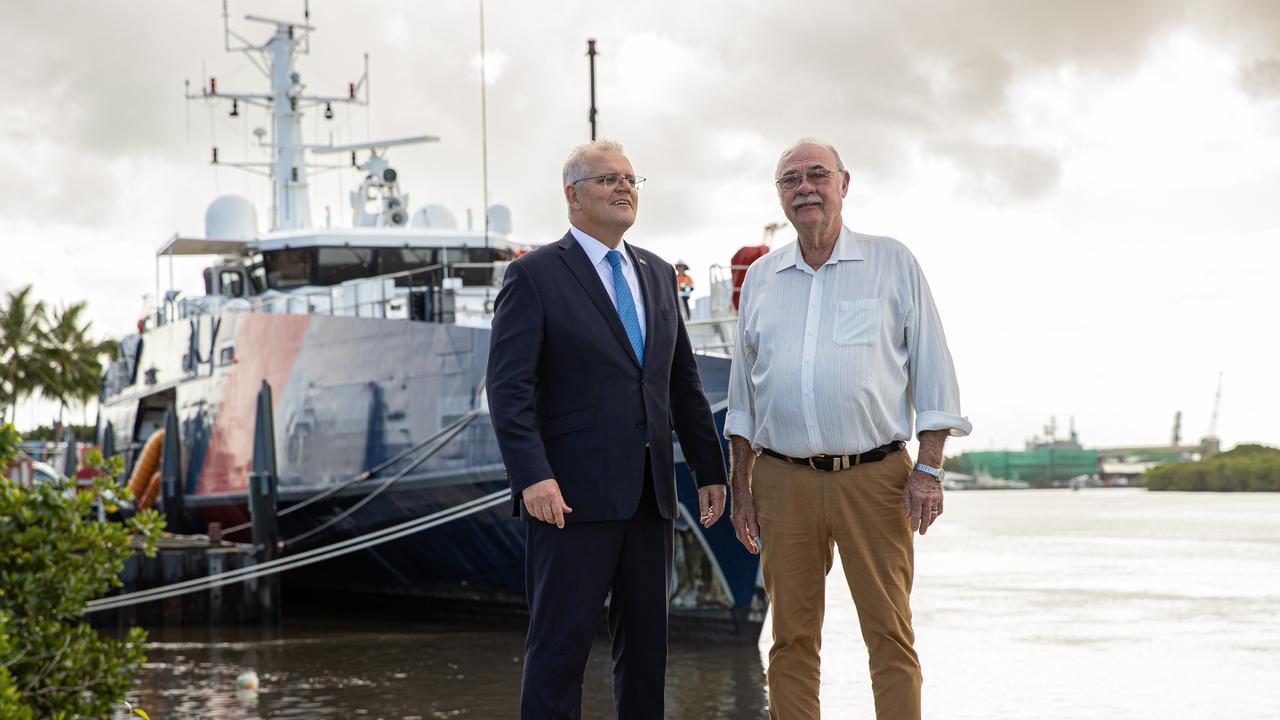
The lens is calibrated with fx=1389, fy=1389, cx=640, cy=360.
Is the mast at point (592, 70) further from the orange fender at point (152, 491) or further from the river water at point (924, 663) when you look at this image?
the orange fender at point (152, 491)

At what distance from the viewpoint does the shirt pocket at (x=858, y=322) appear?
4.11 metres

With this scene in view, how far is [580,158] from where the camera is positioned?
13.3 feet

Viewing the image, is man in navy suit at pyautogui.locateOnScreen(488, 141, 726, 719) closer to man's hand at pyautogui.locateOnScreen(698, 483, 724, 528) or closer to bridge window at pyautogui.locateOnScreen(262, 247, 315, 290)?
man's hand at pyautogui.locateOnScreen(698, 483, 724, 528)

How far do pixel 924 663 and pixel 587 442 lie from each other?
29.1 feet

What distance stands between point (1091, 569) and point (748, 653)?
1448 centimetres

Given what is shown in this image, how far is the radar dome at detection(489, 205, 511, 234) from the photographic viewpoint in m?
18.4

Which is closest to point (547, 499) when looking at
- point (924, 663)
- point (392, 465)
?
point (924, 663)

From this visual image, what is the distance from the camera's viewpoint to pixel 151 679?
35.6 ft

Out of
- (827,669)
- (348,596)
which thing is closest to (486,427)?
(827,669)

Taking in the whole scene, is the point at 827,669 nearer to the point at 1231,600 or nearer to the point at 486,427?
the point at 486,427

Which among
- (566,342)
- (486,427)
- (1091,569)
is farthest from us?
(1091,569)

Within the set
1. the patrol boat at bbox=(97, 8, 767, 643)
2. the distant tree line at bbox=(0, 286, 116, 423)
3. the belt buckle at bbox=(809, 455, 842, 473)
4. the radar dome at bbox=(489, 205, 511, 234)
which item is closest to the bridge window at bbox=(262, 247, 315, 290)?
the patrol boat at bbox=(97, 8, 767, 643)

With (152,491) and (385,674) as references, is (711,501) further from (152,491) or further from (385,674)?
(152,491)

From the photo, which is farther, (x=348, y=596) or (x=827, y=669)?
(x=348, y=596)
